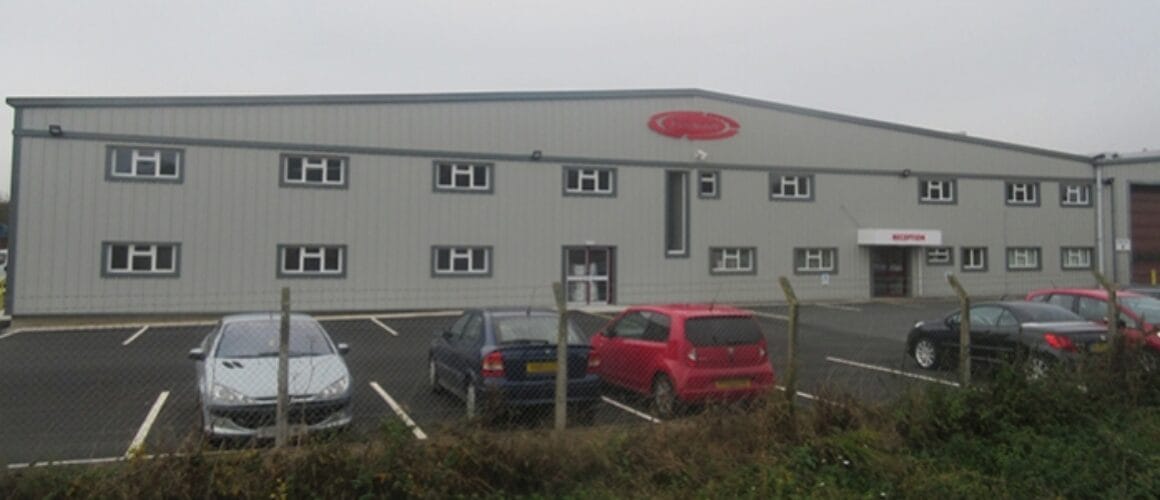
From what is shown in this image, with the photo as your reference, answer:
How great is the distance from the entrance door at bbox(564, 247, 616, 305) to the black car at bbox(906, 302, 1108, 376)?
12.9 meters

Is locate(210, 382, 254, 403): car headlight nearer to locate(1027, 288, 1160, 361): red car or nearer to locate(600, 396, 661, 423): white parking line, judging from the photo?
locate(600, 396, 661, 423): white parking line

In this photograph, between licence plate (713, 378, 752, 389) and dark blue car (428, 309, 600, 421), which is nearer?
dark blue car (428, 309, 600, 421)

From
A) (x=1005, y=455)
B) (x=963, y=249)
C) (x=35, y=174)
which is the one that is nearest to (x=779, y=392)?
(x=1005, y=455)

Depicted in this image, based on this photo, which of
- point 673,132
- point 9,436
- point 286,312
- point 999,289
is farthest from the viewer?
point 999,289

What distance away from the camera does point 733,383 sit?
841 cm

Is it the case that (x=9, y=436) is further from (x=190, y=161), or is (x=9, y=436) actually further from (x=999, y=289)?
(x=999, y=289)

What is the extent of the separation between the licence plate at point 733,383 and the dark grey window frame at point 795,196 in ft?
63.4

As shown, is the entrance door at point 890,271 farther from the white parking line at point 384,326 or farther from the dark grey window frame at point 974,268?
the white parking line at point 384,326

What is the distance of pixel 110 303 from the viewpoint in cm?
1973

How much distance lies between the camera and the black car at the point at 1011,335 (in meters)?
9.97

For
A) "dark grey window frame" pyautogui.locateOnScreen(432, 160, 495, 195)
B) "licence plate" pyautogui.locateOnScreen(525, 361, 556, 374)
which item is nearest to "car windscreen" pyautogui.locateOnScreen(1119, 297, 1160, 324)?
"licence plate" pyautogui.locateOnScreen(525, 361, 556, 374)

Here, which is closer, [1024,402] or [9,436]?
[1024,402]

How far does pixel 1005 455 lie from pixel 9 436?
9160mm

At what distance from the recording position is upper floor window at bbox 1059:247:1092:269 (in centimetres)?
3100
